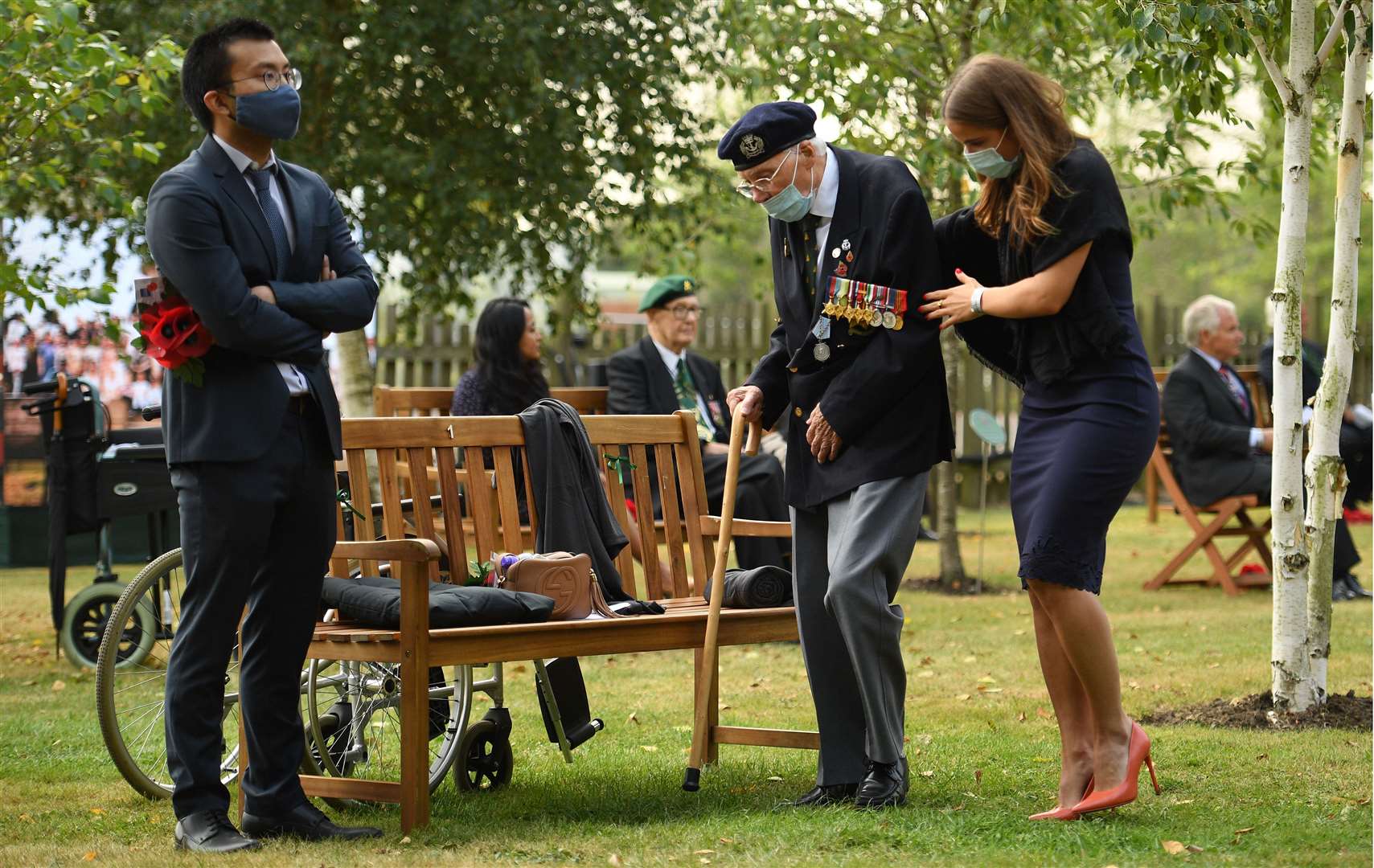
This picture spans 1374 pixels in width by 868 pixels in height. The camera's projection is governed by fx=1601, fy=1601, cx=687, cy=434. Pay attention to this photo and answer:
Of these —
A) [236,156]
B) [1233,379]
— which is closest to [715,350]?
[1233,379]

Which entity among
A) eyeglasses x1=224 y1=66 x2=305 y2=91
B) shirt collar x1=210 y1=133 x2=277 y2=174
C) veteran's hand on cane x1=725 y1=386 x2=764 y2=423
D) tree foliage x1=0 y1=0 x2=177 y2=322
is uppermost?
tree foliage x1=0 y1=0 x2=177 y2=322

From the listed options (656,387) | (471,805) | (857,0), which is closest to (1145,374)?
(471,805)

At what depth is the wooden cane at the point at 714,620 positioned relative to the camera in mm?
4660

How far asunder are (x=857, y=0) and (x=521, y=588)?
20.9 feet

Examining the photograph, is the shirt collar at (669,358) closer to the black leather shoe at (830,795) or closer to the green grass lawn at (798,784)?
the green grass lawn at (798,784)

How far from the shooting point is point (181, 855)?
3967mm

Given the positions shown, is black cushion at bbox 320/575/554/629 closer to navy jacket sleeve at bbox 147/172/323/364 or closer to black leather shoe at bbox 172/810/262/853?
black leather shoe at bbox 172/810/262/853

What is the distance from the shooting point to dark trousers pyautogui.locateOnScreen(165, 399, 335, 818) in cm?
397

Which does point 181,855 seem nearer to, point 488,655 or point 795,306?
point 488,655

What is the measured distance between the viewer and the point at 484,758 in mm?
4996

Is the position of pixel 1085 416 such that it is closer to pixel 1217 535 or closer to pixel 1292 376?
pixel 1292 376

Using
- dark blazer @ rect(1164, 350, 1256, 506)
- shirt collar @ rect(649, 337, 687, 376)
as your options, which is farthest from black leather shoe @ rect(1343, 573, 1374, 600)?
shirt collar @ rect(649, 337, 687, 376)

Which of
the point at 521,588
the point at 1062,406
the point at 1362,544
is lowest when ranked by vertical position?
the point at 1362,544

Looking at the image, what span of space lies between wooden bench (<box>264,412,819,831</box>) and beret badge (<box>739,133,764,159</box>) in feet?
3.94
